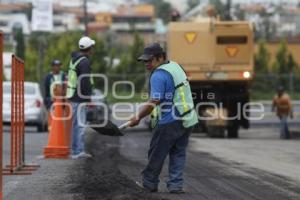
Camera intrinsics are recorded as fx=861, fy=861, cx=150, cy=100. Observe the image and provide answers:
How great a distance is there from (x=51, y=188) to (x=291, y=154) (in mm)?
9544

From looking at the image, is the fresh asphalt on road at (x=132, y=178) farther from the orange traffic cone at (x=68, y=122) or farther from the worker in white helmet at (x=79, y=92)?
the orange traffic cone at (x=68, y=122)

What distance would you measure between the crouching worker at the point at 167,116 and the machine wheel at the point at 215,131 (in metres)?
16.6

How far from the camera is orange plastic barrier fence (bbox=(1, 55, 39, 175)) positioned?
12320 mm

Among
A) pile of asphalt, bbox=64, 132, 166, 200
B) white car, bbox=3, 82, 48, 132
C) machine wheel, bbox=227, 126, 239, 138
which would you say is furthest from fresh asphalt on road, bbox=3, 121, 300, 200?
machine wheel, bbox=227, 126, 239, 138

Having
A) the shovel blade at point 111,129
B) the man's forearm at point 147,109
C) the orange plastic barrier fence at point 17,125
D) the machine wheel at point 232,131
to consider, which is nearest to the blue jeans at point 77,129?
the orange plastic barrier fence at point 17,125

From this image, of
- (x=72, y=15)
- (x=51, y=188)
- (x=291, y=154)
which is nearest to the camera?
(x=51, y=188)

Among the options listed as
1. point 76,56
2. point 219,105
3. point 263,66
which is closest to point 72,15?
point 263,66

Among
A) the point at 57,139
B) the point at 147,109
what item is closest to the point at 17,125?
the point at 57,139

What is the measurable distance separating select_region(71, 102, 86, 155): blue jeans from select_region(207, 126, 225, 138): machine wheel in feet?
42.2

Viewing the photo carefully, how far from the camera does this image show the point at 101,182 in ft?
34.9

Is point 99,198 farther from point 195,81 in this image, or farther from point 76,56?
point 195,81

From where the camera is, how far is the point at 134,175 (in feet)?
40.6

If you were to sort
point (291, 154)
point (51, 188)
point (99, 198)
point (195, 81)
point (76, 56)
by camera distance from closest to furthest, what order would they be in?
point (99, 198), point (51, 188), point (76, 56), point (291, 154), point (195, 81)

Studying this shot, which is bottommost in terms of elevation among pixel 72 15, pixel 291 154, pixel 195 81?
pixel 291 154
